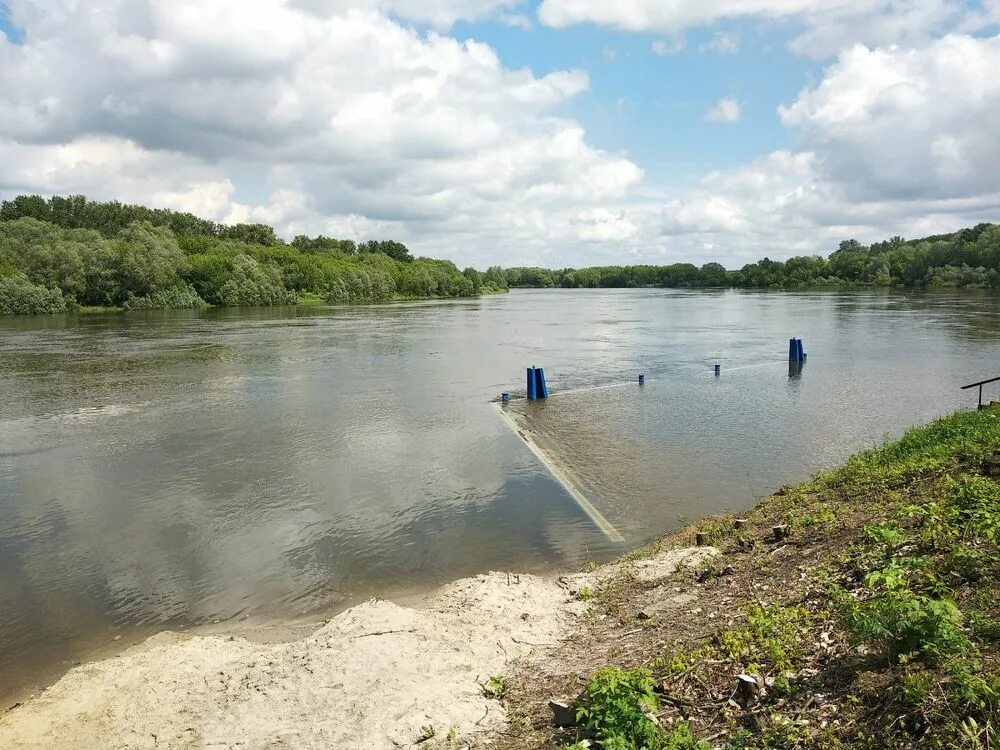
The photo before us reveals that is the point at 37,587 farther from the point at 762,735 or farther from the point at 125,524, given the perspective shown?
the point at 762,735

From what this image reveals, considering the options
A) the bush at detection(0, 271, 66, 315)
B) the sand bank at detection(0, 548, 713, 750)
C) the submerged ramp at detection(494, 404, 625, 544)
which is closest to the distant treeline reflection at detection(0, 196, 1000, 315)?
the bush at detection(0, 271, 66, 315)

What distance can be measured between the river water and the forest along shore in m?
1.94

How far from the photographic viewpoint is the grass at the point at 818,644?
4835 millimetres

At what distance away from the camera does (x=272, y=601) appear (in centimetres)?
1023

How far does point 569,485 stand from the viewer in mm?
15672

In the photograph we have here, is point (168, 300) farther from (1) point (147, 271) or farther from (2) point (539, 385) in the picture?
(2) point (539, 385)

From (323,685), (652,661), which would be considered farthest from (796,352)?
(323,685)

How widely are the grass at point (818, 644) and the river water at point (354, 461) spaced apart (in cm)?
389

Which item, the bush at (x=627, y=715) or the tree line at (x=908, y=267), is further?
the tree line at (x=908, y=267)

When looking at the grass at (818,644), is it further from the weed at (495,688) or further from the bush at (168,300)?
the bush at (168,300)

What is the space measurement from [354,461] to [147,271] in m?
87.0

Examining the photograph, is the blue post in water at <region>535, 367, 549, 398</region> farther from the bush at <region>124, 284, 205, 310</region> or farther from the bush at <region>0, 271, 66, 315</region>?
the bush at <region>124, 284, 205, 310</region>

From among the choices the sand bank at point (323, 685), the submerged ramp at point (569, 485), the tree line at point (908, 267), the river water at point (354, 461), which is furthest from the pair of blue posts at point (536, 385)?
the tree line at point (908, 267)

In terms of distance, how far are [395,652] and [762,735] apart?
3.99 m
